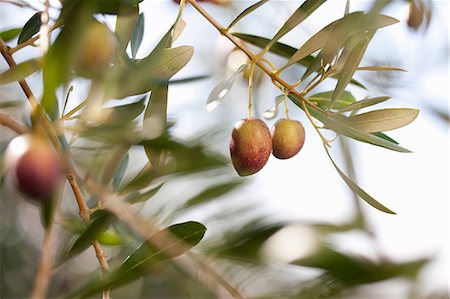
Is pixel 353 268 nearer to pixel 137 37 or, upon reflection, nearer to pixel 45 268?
pixel 45 268

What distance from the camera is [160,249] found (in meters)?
0.52

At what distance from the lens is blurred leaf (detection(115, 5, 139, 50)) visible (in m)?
0.54

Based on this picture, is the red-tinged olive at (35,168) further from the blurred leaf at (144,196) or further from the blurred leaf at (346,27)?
the blurred leaf at (144,196)

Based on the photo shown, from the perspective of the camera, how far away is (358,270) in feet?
1.18

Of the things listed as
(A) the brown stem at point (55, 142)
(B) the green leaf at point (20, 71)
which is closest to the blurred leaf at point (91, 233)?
(A) the brown stem at point (55, 142)

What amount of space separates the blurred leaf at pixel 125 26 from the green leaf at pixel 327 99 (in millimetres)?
175

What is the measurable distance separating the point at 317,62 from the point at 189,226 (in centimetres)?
18

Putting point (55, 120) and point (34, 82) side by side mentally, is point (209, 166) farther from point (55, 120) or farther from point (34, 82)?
point (34, 82)

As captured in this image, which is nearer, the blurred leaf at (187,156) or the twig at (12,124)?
the blurred leaf at (187,156)

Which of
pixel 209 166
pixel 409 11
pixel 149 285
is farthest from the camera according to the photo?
pixel 149 285

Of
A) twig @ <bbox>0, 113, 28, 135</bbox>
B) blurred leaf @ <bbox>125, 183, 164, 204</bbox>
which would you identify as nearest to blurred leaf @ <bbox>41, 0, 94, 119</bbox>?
twig @ <bbox>0, 113, 28, 135</bbox>

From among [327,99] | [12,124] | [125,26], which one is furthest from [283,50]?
[12,124]

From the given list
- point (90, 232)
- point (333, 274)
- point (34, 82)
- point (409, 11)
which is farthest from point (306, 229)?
point (34, 82)

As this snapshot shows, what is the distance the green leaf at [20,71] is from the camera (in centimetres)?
45
